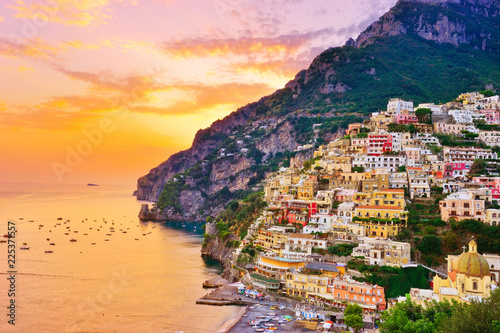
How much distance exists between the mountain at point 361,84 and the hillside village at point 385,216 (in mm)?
47251

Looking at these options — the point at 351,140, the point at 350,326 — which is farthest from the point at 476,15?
the point at 350,326

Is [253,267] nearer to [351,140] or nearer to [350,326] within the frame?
A: [350,326]

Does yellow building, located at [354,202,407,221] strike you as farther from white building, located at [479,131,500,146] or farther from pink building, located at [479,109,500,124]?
pink building, located at [479,109,500,124]

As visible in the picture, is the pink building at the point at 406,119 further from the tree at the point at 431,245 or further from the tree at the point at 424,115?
the tree at the point at 431,245

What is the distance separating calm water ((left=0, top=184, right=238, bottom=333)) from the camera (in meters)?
45.6

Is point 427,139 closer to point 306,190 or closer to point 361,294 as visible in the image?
point 306,190

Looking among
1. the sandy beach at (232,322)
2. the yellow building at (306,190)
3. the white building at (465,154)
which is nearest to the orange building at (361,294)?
the sandy beach at (232,322)

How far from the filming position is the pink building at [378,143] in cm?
7362

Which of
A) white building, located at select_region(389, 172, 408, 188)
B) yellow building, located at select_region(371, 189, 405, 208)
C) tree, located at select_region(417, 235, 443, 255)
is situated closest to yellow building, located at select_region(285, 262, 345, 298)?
tree, located at select_region(417, 235, 443, 255)

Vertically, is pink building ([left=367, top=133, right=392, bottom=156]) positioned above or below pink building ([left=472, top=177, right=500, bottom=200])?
above

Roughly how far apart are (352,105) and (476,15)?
88474mm

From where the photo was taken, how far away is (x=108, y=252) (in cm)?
8438

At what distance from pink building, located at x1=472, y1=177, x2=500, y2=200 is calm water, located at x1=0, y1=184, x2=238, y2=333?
37207 millimetres

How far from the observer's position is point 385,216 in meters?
55.1
